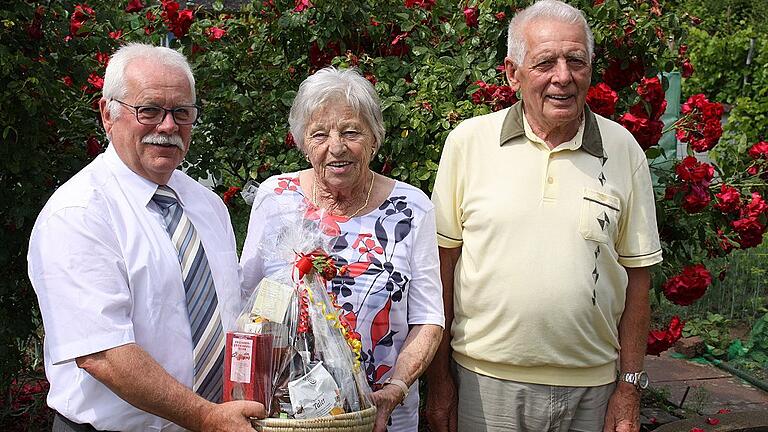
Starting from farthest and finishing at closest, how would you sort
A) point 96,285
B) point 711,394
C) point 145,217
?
1. point 711,394
2. point 145,217
3. point 96,285

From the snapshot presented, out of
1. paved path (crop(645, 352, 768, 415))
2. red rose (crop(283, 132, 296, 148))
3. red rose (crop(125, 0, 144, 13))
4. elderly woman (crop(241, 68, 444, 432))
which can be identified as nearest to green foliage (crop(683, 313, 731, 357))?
paved path (crop(645, 352, 768, 415))

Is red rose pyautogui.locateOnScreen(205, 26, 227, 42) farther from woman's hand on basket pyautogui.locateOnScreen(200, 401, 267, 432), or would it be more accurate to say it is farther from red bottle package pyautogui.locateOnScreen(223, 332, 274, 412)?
woman's hand on basket pyautogui.locateOnScreen(200, 401, 267, 432)

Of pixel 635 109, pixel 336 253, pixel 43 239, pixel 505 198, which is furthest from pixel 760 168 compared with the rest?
pixel 43 239

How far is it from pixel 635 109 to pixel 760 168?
3.01 ft

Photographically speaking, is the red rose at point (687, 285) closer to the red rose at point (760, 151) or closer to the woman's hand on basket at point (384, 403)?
the red rose at point (760, 151)

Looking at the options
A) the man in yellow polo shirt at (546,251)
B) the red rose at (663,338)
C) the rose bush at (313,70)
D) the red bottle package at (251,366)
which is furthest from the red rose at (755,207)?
the red bottle package at (251,366)

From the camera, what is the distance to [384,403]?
2.73m

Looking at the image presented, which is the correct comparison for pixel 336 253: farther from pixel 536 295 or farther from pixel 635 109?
pixel 635 109

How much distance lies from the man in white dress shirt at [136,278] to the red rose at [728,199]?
253 centimetres

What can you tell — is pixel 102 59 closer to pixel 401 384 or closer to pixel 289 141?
pixel 289 141

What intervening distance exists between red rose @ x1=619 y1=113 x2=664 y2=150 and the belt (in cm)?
253

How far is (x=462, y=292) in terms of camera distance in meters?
3.19

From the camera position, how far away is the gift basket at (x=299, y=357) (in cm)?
239

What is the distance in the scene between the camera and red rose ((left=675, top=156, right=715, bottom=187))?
161 inches
